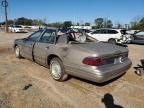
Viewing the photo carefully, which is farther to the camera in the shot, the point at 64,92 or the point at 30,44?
the point at 30,44

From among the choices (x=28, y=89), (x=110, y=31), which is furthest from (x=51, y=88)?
(x=110, y=31)

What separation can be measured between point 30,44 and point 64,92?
2841 mm

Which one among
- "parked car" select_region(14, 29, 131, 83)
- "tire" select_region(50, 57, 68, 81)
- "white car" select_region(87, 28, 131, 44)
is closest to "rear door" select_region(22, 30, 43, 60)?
"parked car" select_region(14, 29, 131, 83)

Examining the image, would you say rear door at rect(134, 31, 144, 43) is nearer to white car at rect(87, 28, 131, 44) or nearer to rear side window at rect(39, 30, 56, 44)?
white car at rect(87, 28, 131, 44)

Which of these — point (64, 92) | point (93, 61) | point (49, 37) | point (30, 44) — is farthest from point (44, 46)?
point (93, 61)

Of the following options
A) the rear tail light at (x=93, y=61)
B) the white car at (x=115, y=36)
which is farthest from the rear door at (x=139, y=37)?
the rear tail light at (x=93, y=61)

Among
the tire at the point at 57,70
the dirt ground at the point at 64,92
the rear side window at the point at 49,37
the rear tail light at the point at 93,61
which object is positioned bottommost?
the dirt ground at the point at 64,92

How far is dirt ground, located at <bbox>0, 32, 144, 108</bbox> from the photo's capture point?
13.8 feet

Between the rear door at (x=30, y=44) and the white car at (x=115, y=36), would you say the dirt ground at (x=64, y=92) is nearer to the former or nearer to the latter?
the rear door at (x=30, y=44)

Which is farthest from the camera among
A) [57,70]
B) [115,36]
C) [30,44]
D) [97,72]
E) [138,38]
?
[138,38]

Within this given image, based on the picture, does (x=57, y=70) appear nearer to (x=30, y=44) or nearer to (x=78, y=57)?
(x=78, y=57)

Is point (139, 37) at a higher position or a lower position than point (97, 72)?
higher

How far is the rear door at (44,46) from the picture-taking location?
19.1 ft

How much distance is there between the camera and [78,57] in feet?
15.7
